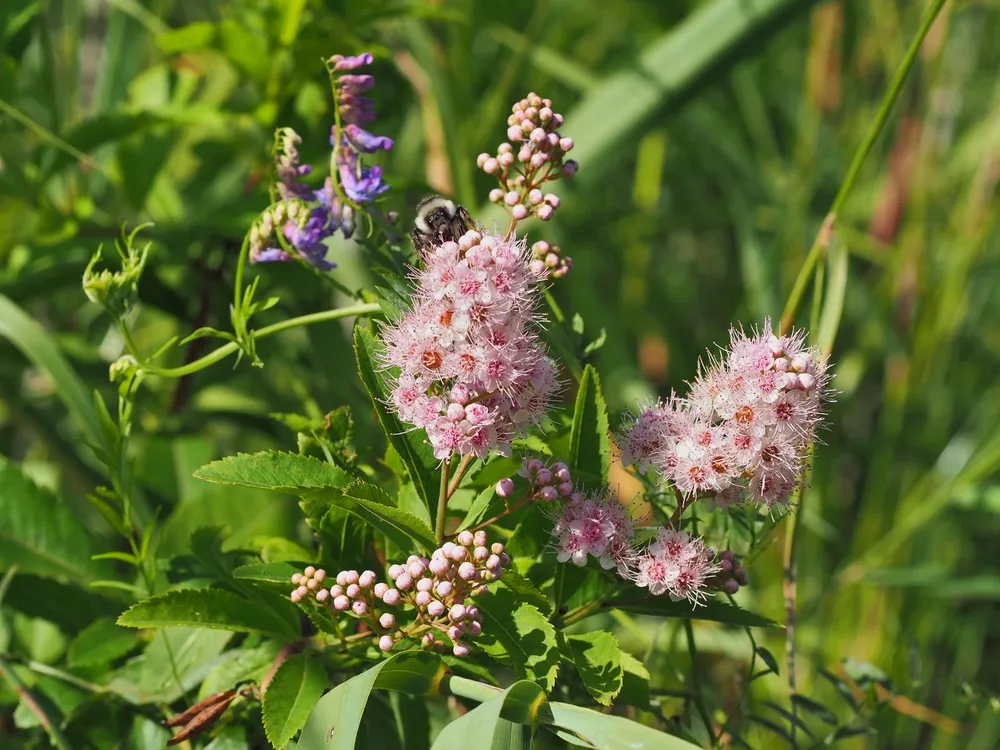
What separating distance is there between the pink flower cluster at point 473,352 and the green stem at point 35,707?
1.54 feet

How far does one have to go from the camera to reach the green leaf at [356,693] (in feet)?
2.21

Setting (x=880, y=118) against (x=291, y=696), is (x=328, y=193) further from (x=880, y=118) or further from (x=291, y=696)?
(x=880, y=118)

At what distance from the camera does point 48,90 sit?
1.35 meters

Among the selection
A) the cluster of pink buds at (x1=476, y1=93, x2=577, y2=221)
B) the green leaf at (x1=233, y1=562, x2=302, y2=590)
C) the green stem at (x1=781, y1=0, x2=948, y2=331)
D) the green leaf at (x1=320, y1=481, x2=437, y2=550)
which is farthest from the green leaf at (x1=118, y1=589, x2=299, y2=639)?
the green stem at (x1=781, y1=0, x2=948, y2=331)

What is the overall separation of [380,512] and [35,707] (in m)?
0.45

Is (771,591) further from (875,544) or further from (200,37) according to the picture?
(200,37)

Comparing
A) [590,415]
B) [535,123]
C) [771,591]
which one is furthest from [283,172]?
[771,591]

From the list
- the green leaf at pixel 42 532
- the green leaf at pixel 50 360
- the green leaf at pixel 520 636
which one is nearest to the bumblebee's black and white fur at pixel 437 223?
the green leaf at pixel 520 636

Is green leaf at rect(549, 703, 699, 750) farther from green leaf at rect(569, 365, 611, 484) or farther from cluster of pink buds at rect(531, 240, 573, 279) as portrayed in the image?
cluster of pink buds at rect(531, 240, 573, 279)

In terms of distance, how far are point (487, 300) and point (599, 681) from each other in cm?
29

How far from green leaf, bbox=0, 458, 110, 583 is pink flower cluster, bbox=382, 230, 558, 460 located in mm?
516

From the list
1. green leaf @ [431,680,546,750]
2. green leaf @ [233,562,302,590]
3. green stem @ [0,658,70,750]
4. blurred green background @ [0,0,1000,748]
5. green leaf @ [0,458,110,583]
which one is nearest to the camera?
green leaf @ [431,680,546,750]

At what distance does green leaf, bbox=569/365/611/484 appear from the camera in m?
0.81

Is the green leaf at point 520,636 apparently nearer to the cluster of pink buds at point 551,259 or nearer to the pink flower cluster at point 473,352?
the pink flower cluster at point 473,352
